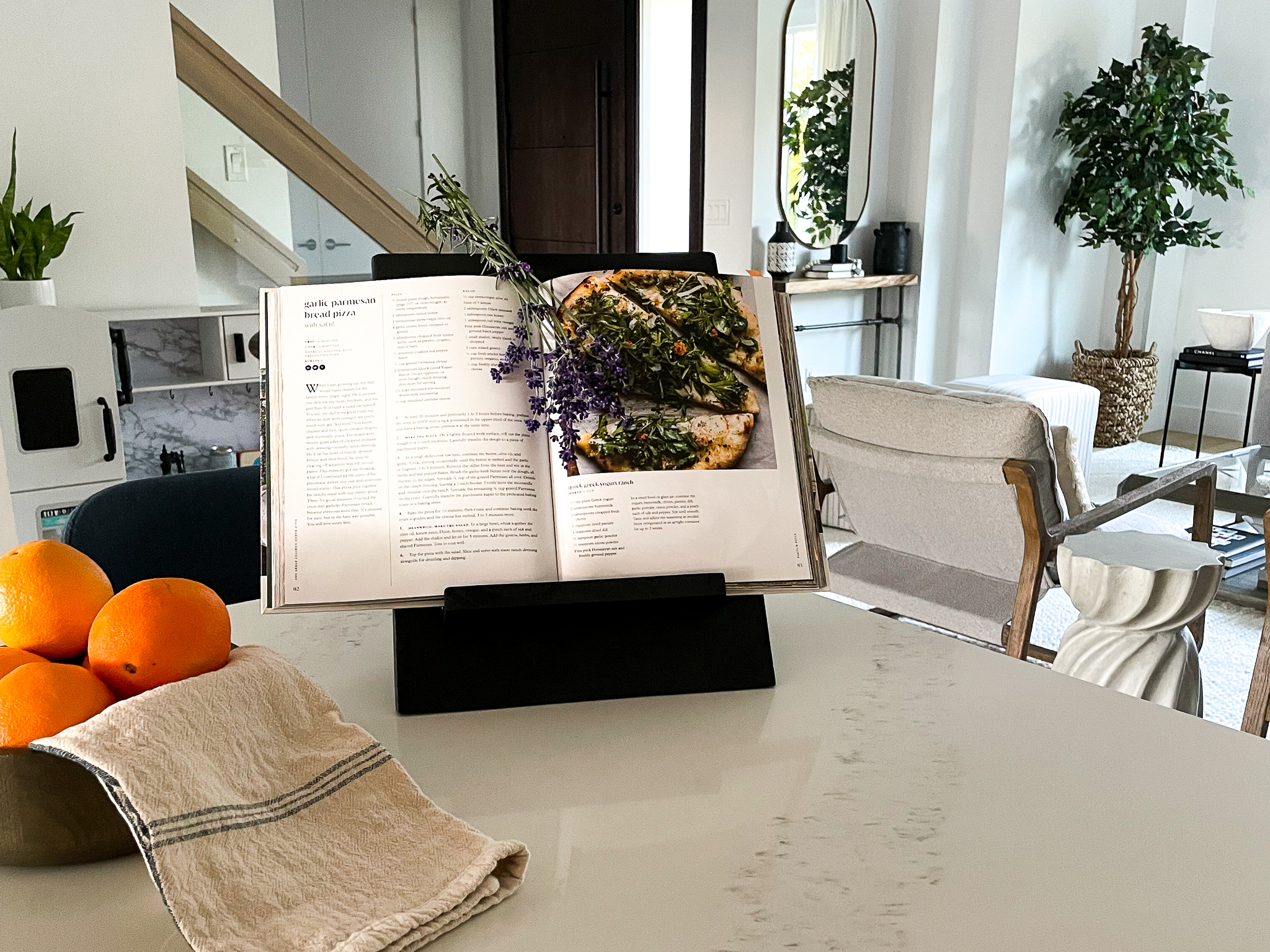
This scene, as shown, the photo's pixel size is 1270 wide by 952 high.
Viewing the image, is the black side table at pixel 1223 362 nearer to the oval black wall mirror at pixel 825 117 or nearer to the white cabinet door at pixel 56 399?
the oval black wall mirror at pixel 825 117

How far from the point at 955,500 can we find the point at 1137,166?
3.32m

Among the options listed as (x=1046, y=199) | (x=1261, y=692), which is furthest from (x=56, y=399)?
(x=1046, y=199)

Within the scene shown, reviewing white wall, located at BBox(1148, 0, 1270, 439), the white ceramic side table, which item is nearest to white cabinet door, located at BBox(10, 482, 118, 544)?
the white ceramic side table

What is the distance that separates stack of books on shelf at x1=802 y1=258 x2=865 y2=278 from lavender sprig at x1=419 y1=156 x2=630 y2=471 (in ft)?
13.3

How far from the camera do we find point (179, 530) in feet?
4.04

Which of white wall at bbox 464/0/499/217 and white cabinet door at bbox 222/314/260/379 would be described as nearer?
white cabinet door at bbox 222/314/260/379

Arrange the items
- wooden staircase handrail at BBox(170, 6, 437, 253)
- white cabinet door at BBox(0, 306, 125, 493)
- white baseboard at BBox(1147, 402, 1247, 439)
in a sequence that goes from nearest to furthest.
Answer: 1. white cabinet door at BBox(0, 306, 125, 493)
2. wooden staircase handrail at BBox(170, 6, 437, 253)
3. white baseboard at BBox(1147, 402, 1247, 439)

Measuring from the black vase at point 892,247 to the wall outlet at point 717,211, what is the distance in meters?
0.72

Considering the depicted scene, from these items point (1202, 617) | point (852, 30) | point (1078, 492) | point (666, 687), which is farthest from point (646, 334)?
point (852, 30)

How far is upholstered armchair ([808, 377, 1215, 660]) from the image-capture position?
2182mm

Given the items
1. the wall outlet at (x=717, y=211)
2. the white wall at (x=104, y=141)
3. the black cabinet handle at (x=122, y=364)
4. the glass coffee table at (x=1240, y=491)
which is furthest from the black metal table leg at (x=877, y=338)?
the black cabinet handle at (x=122, y=364)

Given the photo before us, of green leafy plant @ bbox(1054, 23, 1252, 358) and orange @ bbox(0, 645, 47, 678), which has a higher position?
green leafy plant @ bbox(1054, 23, 1252, 358)

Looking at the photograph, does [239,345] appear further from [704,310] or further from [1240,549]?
[1240,549]

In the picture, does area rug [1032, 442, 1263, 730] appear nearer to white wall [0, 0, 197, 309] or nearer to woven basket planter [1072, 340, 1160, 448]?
woven basket planter [1072, 340, 1160, 448]
